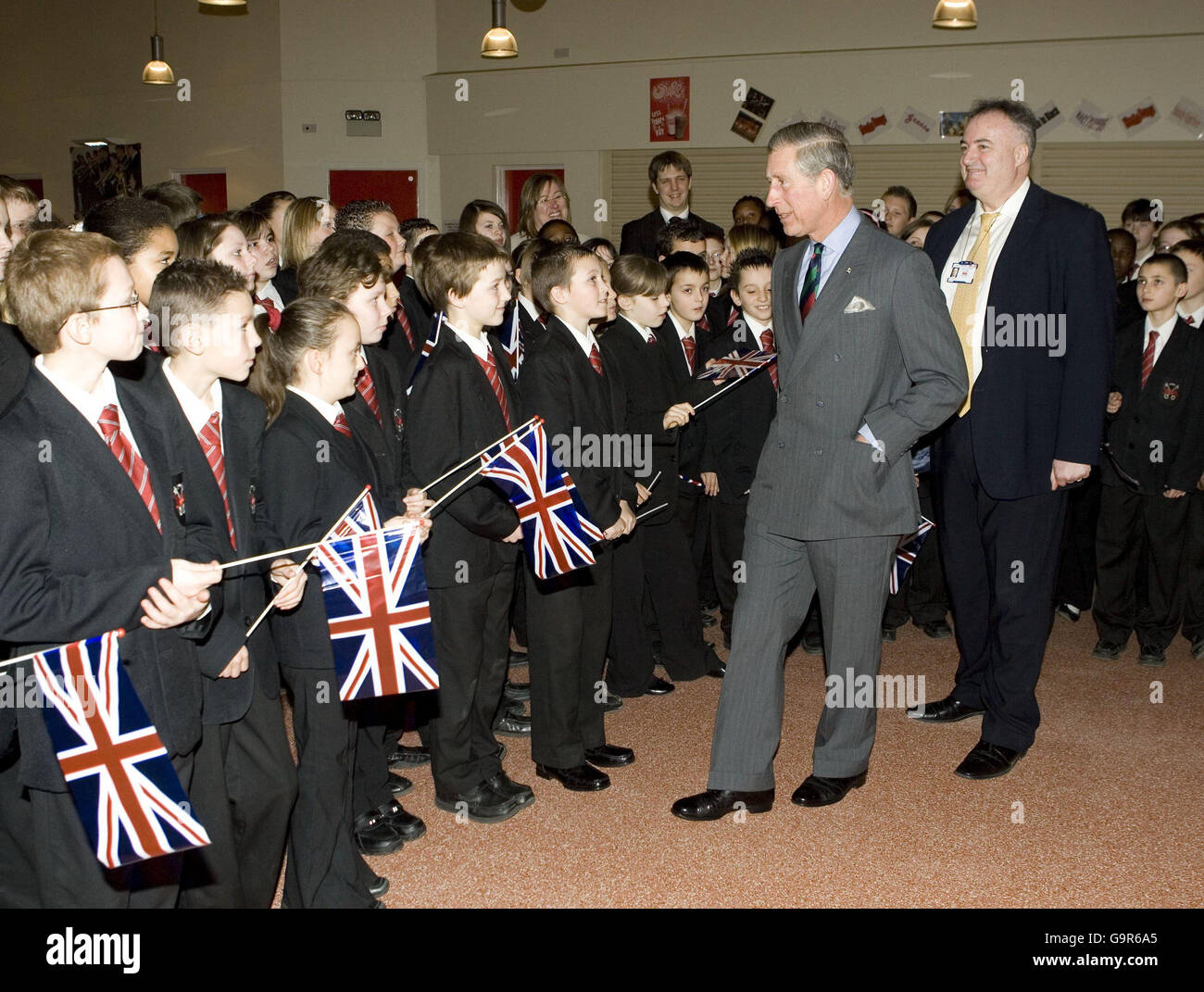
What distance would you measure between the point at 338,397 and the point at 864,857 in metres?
1.97

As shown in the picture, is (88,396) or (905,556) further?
(905,556)

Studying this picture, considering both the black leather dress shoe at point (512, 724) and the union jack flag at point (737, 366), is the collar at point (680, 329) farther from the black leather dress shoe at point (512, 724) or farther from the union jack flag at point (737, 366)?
the black leather dress shoe at point (512, 724)

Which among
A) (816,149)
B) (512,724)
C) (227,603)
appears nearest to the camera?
(227,603)

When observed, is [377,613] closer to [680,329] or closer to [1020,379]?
[1020,379]

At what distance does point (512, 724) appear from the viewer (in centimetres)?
442

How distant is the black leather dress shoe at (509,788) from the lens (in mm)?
3674

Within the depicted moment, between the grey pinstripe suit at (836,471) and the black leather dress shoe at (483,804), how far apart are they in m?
0.64

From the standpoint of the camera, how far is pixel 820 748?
376cm

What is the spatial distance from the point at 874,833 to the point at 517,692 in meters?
1.74

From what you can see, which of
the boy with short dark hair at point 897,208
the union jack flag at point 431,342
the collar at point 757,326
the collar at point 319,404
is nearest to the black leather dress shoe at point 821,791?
the union jack flag at point 431,342

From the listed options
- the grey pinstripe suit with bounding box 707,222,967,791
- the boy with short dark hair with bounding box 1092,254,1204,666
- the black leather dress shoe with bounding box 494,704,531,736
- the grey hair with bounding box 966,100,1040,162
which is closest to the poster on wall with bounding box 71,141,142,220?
the black leather dress shoe with bounding box 494,704,531,736

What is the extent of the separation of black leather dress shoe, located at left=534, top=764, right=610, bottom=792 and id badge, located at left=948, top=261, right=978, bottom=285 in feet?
6.84

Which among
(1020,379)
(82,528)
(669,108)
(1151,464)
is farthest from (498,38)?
(82,528)

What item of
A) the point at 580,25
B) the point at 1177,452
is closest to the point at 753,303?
the point at 1177,452
